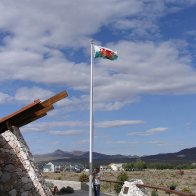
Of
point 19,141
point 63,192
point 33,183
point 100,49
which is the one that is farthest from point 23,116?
point 63,192

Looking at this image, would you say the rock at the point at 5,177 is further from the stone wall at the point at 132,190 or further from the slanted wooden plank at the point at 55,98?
the stone wall at the point at 132,190

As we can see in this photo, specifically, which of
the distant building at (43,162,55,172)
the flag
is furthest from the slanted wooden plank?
the distant building at (43,162,55,172)

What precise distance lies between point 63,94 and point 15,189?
362 cm

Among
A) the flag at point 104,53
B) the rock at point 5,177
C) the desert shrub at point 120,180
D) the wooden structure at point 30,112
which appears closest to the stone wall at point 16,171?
the rock at point 5,177

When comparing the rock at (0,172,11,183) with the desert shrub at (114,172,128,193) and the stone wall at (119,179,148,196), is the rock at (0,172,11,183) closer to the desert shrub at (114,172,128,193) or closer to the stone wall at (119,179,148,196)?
the stone wall at (119,179,148,196)

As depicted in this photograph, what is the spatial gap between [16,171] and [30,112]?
2.11 m

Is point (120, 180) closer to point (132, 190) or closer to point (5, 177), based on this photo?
point (132, 190)

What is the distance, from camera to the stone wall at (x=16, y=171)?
52.6 ft

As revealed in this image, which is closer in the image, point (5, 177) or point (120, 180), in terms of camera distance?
point (5, 177)

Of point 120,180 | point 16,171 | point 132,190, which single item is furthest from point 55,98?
point 120,180

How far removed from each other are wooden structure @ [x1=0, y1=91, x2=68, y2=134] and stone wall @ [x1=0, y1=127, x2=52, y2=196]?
0.38 meters

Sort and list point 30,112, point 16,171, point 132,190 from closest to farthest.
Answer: point 16,171 < point 30,112 < point 132,190

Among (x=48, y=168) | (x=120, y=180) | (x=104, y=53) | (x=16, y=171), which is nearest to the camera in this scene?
(x=16, y=171)

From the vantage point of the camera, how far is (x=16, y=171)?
16.2m
